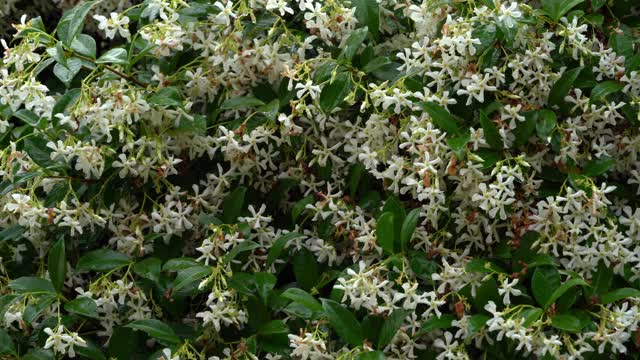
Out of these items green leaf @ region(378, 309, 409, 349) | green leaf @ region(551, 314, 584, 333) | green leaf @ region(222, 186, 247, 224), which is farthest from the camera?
green leaf @ region(222, 186, 247, 224)

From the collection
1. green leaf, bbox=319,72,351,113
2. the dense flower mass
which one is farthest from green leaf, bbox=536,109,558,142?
green leaf, bbox=319,72,351,113

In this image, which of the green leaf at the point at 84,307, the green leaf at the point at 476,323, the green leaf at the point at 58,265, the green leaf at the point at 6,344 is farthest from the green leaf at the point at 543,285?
the green leaf at the point at 6,344

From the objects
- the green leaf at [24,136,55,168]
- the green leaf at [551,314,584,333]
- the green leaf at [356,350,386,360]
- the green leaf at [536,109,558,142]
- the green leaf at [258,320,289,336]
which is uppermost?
the green leaf at [536,109,558,142]

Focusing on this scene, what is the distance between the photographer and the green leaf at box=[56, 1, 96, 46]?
2330 mm

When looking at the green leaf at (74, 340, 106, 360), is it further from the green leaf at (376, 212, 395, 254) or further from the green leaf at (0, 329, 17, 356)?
the green leaf at (376, 212, 395, 254)

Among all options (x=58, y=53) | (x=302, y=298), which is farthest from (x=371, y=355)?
(x=58, y=53)

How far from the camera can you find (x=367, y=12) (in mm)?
2453

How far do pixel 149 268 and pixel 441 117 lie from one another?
791 millimetres

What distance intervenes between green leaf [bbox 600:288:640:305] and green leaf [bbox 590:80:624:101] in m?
0.46

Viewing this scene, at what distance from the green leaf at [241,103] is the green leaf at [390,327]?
24.8 inches

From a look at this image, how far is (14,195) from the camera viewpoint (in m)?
2.36

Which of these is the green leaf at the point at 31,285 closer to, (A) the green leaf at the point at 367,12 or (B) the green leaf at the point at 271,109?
(B) the green leaf at the point at 271,109

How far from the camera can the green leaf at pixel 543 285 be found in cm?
217

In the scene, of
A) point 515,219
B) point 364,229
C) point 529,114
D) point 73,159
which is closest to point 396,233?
point 364,229
